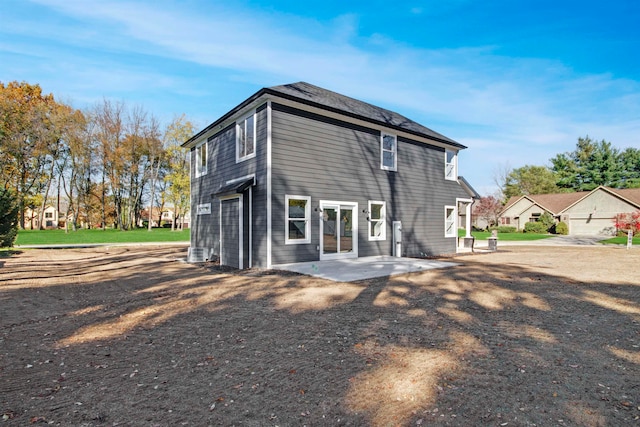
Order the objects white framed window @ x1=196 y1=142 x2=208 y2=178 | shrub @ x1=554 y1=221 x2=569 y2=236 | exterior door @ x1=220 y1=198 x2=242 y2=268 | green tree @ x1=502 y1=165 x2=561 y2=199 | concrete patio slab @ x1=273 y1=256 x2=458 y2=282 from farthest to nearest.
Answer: green tree @ x1=502 y1=165 x2=561 y2=199, shrub @ x1=554 y1=221 x2=569 y2=236, white framed window @ x1=196 y1=142 x2=208 y2=178, exterior door @ x1=220 y1=198 x2=242 y2=268, concrete patio slab @ x1=273 y1=256 x2=458 y2=282

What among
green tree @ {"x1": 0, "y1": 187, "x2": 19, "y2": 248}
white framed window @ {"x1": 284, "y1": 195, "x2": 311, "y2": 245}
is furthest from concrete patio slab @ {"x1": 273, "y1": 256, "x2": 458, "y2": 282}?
green tree @ {"x1": 0, "y1": 187, "x2": 19, "y2": 248}

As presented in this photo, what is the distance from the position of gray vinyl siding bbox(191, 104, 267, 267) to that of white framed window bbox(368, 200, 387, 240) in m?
4.55

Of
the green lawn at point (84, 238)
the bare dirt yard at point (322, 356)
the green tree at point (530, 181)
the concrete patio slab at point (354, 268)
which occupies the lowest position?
the bare dirt yard at point (322, 356)

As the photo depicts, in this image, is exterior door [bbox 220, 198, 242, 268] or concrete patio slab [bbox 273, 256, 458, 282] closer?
concrete patio slab [bbox 273, 256, 458, 282]

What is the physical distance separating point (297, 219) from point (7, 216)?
43.4 ft

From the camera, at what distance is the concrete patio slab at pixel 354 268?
Result: 8844 millimetres

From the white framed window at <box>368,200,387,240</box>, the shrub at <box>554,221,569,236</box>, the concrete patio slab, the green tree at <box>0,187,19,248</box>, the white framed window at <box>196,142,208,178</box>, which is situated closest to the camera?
the concrete patio slab

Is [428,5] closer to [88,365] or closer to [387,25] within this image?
[387,25]

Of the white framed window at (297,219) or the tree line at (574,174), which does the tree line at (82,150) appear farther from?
the tree line at (574,174)

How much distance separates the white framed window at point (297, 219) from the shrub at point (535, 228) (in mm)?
38084

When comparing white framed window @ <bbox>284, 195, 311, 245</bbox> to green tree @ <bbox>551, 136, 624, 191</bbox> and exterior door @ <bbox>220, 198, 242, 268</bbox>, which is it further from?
green tree @ <bbox>551, 136, 624, 191</bbox>

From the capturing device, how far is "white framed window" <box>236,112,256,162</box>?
11016mm

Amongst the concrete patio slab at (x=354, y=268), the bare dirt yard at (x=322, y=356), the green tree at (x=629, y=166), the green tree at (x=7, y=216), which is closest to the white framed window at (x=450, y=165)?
the concrete patio slab at (x=354, y=268)

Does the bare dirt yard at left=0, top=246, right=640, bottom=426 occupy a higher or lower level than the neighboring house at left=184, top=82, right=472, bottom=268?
lower
